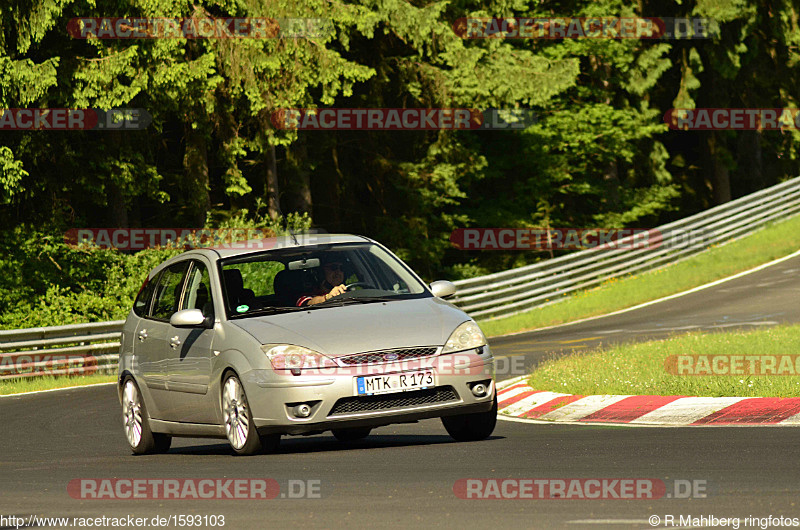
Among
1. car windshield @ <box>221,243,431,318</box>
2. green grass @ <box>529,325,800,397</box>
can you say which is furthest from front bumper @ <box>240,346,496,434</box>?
green grass @ <box>529,325,800,397</box>

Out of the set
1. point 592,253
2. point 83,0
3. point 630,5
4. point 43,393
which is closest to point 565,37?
point 630,5

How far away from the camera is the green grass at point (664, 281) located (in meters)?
30.8

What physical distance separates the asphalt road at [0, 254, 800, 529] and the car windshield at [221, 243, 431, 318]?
1170mm

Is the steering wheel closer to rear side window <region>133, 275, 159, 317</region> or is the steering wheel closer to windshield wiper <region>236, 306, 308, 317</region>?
windshield wiper <region>236, 306, 308, 317</region>

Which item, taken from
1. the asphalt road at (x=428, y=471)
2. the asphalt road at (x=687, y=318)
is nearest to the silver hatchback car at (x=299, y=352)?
the asphalt road at (x=428, y=471)

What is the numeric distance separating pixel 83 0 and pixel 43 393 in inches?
344

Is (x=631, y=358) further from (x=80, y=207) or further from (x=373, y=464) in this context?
(x=80, y=207)

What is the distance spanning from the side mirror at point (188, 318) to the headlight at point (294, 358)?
2.97ft

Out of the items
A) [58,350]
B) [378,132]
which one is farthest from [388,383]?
[378,132]

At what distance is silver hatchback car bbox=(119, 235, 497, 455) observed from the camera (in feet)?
33.1

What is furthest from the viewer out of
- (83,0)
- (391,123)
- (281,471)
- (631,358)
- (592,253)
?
(391,123)

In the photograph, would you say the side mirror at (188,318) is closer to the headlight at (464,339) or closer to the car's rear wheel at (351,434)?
the car's rear wheel at (351,434)

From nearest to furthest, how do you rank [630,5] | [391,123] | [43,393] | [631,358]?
[631,358], [43,393], [391,123], [630,5]

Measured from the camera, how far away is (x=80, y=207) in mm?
31984
